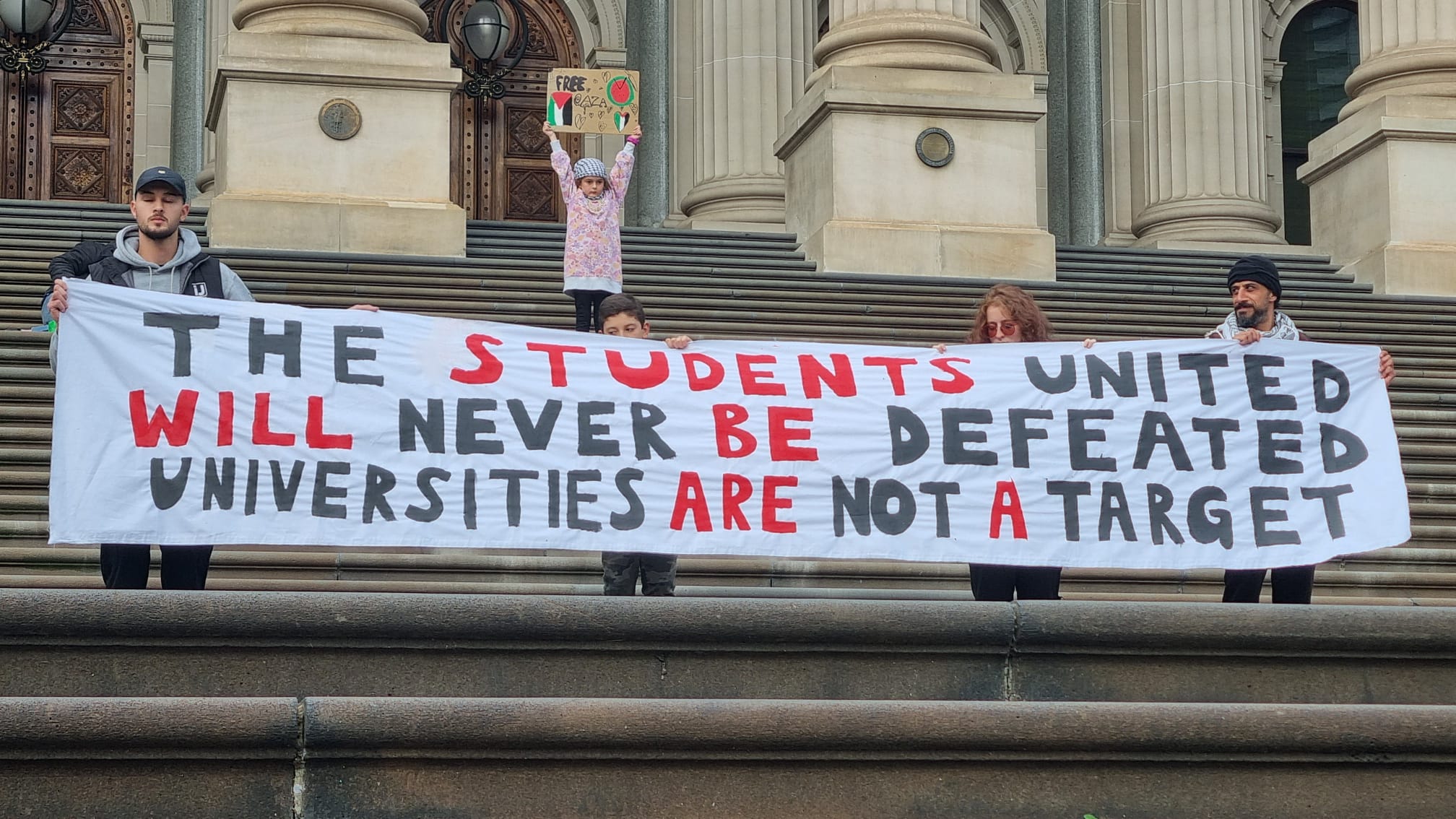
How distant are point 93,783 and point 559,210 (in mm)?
18709

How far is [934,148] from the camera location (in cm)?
1611

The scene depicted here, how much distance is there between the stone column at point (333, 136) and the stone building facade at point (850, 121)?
20 millimetres

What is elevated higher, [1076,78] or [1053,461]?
[1076,78]

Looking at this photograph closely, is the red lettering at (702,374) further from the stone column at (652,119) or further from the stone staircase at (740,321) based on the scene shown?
the stone column at (652,119)

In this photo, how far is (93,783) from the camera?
527cm

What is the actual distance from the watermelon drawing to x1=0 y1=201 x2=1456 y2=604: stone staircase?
3.97 feet

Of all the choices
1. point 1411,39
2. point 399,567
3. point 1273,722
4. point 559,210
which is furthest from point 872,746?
point 559,210

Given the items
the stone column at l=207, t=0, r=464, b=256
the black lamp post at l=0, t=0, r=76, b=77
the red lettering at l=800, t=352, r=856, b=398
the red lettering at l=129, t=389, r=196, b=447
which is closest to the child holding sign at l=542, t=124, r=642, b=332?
the stone column at l=207, t=0, r=464, b=256

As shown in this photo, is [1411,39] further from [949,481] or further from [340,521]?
[340,521]

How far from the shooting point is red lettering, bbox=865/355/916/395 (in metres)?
7.71

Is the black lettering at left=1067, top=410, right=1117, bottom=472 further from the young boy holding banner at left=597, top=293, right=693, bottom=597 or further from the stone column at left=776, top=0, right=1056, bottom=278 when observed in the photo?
the stone column at left=776, top=0, right=1056, bottom=278

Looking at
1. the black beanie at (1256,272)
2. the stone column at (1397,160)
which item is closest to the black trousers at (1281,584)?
the black beanie at (1256,272)

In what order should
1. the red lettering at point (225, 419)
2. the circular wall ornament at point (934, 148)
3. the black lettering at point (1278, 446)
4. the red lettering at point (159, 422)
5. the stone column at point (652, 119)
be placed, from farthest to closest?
1. the stone column at point (652, 119)
2. the circular wall ornament at point (934, 148)
3. the black lettering at point (1278, 446)
4. the red lettering at point (225, 419)
5. the red lettering at point (159, 422)

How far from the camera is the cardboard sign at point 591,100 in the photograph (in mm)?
13867
